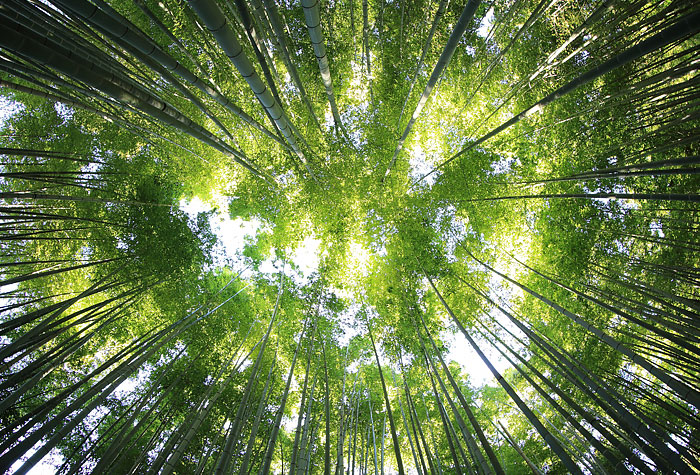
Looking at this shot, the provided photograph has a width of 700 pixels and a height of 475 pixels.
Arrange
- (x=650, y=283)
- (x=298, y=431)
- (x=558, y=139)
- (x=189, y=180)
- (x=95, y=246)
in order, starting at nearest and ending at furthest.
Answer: (x=298, y=431) < (x=650, y=283) < (x=558, y=139) < (x=95, y=246) < (x=189, y=180)

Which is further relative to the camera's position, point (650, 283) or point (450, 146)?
point (450, 146)

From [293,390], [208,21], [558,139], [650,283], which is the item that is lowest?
[208,21]

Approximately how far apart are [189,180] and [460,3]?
21.5ft

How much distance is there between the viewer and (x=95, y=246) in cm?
605

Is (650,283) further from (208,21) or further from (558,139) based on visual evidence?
(208,21)

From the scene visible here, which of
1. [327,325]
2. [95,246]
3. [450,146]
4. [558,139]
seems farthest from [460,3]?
[95,246]

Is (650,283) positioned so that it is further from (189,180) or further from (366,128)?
(189,180)

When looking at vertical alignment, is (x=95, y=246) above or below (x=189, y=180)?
below

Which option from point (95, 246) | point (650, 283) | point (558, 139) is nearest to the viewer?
point (650, 283)

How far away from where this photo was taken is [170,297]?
627 centimetres

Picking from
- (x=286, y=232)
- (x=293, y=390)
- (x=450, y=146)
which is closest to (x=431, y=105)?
(x=450, y=146)

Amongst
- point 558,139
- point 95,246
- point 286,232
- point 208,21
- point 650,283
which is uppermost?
point 286,232

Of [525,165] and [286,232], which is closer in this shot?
[525,165]

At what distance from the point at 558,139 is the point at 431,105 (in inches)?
98.7
